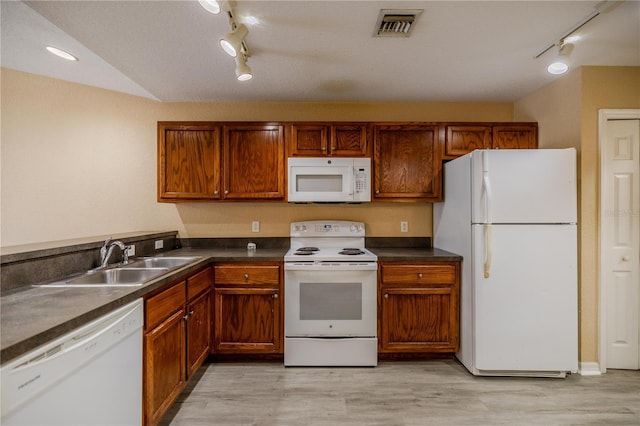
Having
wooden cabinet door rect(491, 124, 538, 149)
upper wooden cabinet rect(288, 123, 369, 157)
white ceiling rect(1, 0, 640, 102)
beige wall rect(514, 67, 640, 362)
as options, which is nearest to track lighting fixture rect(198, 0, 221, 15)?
white ceiling rect(1, 0, 640, 102)

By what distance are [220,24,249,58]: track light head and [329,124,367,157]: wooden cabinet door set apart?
1.32 meters

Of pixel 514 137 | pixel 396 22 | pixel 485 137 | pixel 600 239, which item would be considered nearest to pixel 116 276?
pixel 396 22

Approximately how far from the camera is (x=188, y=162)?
2.97m

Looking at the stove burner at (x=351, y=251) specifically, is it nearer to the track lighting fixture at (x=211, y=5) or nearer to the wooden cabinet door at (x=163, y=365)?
the wooden cabinet door at (x=163, y=365)

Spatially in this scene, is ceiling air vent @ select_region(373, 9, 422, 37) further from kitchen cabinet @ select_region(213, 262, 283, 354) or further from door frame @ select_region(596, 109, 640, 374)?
kitchen cabinet @ select_region(213, 262, 283, 354)

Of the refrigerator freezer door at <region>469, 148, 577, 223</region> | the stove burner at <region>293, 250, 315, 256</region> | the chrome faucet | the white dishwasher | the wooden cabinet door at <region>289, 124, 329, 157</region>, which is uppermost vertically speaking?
the wooden cabinet door at <region>289, 124, 329, 157</region>

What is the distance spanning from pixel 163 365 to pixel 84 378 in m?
0.67

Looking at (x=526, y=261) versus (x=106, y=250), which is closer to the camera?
(x=106, y=250)

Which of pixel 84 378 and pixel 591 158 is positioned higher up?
pixel 591 158

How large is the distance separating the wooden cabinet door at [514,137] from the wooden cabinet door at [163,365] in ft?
10.2

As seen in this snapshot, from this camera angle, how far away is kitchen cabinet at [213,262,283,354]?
264cm

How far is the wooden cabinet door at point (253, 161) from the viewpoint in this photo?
9.77 feet

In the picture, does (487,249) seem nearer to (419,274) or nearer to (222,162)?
(419,274)

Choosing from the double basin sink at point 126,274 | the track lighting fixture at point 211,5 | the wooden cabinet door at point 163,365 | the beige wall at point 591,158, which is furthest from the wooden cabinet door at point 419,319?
the track lighting fixture at point 211,5
